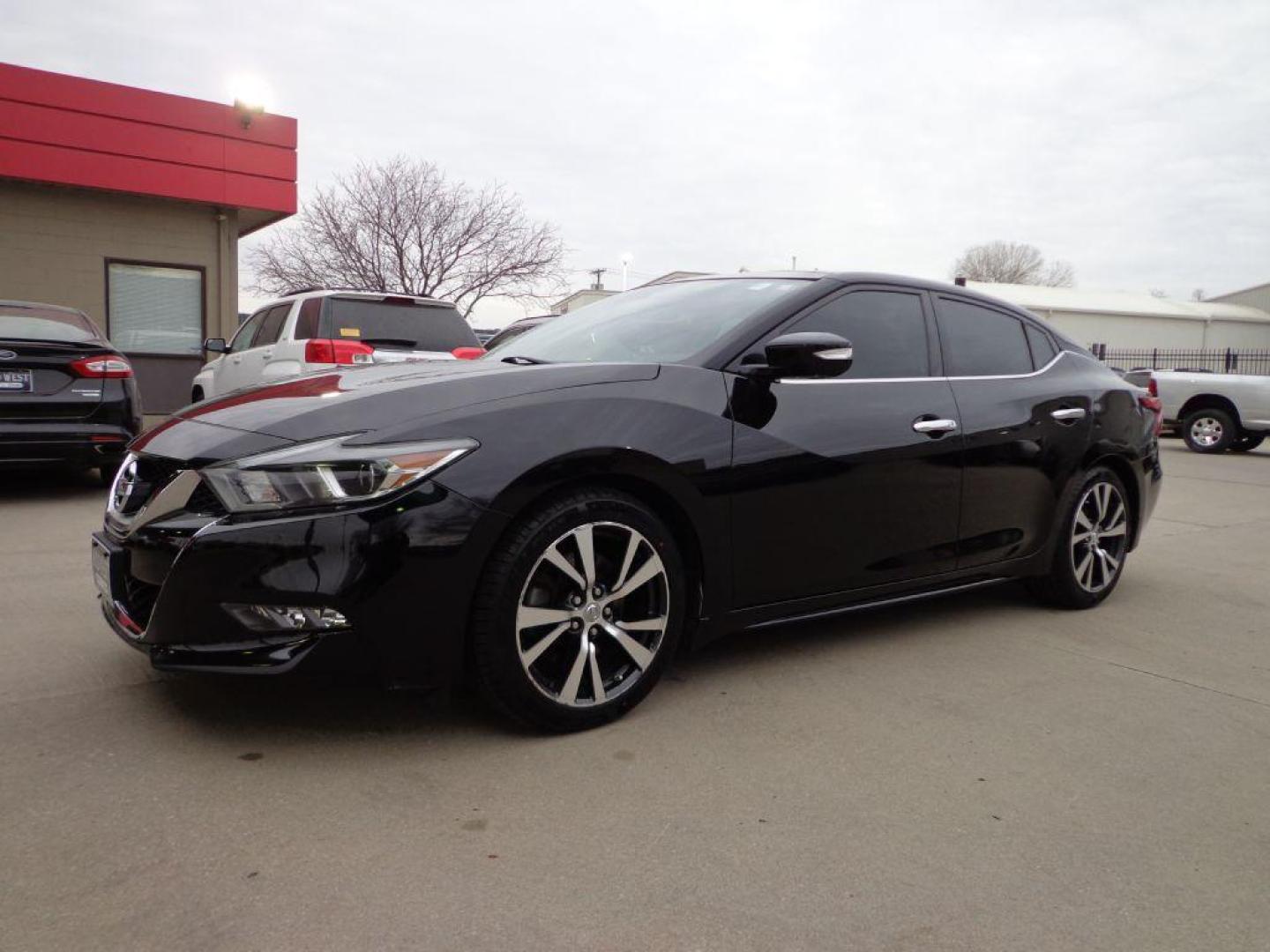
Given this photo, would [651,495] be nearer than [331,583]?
No

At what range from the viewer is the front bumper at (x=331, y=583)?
2.64m

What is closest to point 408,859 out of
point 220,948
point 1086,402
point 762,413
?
point 220,948

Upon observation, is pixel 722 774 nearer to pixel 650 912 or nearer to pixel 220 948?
pixel 650 912

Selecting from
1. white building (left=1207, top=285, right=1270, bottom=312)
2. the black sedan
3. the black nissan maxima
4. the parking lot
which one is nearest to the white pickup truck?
the black nissan maxima

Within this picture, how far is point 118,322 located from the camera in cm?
1464

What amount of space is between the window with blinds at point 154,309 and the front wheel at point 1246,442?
15.1 metres

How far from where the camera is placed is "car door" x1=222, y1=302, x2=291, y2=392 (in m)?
9.43

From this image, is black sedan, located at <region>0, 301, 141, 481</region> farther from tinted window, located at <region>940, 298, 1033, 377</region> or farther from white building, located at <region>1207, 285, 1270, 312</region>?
white building, located at <region>1207, 285, 1270, 312</region>

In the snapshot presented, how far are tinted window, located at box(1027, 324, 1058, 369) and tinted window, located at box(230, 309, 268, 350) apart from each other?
25.2ft

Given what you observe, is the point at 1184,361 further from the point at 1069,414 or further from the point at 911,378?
the point at 911,378

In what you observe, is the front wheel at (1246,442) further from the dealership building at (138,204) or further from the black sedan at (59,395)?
the dealership building at (138,204)

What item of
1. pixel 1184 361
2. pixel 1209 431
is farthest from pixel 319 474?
pixel 1184 361

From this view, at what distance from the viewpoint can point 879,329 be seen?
13.1 ft

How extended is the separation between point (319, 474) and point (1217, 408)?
50.0ft
